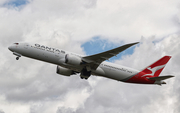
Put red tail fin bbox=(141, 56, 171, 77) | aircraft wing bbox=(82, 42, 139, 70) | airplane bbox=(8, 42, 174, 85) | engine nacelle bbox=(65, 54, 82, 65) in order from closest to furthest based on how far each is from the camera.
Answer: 1. aircraft wing bbox=(82, 42, 139, 70)
2. engine nacelle bbox=(65, 54, 82, 65)
3. airplane bbox=(8, 42, 174, 85)
4. red tail fin bbox=(141, 56, 171, 77)

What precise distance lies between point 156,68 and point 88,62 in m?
16.6

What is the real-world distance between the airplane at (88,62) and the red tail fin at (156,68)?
1.07 metres

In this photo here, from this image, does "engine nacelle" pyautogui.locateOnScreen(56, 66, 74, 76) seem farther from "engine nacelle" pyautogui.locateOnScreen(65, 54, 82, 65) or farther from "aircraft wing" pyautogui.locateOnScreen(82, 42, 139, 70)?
"engine nacelle" pyautogui.locateOnScreen(65, 54, 82, 65)

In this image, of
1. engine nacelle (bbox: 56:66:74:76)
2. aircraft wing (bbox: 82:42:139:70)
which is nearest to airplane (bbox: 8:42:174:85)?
aircraft wing (bbox: 82:42:139:70)

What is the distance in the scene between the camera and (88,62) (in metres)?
45.1

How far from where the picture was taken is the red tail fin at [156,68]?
52.4 m

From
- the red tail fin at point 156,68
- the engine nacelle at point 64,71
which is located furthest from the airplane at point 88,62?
the engine nacelle at point 64,71

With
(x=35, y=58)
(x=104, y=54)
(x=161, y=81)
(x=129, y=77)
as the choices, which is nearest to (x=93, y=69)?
(x=104, y=54)

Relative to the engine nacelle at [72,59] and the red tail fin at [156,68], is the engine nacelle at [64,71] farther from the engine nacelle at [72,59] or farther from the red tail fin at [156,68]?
the red tail fin at [156,68]

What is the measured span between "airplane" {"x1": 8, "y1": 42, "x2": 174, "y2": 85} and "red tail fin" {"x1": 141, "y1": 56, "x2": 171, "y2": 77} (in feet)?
3.50

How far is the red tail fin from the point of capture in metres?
52.4

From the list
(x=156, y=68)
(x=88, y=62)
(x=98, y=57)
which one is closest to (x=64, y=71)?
(x=88, y=62)

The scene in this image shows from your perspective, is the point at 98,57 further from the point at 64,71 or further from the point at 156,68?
the point at 156,68

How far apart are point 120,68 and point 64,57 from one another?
11316 mm
